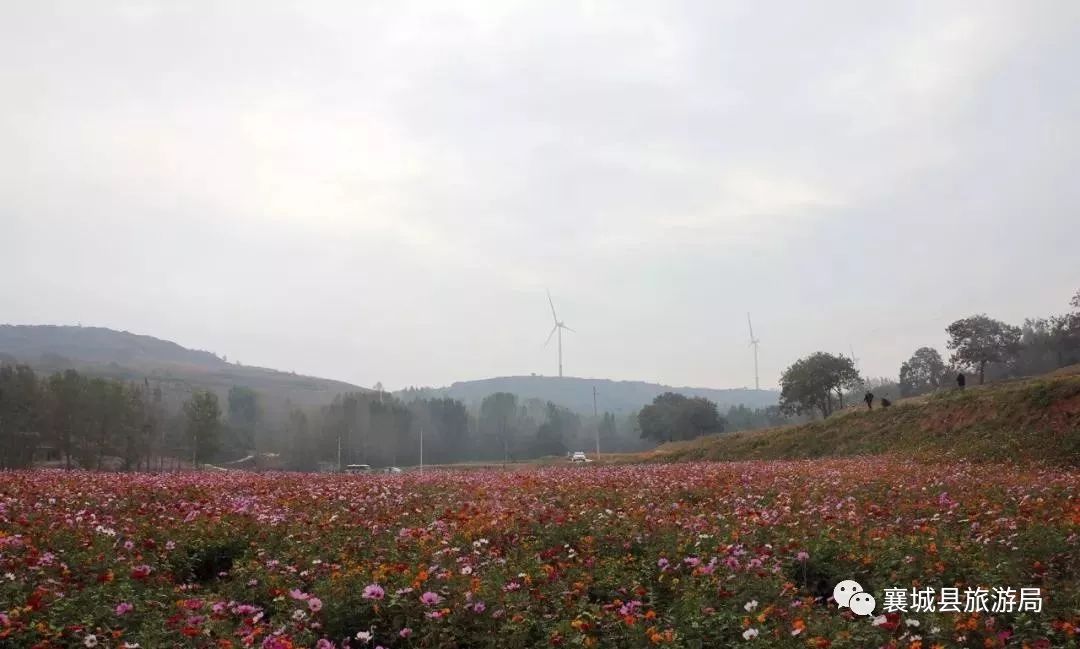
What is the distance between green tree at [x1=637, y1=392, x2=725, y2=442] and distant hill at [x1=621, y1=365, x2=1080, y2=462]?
157ft

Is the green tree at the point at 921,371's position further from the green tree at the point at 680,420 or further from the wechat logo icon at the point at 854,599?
the wechat logo icon at the point at 854,599

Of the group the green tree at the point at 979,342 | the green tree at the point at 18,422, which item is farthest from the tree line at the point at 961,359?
Answer: the green tree at the point at 18,422

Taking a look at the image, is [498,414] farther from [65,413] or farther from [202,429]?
[65,413]

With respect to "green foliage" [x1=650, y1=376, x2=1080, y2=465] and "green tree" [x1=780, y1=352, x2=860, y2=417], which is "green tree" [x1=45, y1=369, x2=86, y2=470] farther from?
"green tree" [x1=780, y1=352, x2=860, y2=417]

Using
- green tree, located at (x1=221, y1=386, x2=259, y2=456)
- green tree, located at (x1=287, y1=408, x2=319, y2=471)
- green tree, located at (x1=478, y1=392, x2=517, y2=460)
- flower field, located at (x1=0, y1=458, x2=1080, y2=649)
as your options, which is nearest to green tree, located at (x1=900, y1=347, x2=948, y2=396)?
green tree, located at (x1=478, y1=392, x2=517, y2=460)

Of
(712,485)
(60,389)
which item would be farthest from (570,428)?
(712,485)

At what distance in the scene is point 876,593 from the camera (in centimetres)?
755

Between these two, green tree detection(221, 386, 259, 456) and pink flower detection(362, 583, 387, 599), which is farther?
green tree detection(221, 386, 259, 456)

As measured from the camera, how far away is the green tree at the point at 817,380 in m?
75.8

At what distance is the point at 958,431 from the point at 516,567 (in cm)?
3248

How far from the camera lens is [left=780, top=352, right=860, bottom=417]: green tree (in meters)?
75.8

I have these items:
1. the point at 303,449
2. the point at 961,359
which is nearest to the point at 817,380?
the point at 961,359

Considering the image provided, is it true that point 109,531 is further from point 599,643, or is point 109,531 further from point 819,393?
point 819,393

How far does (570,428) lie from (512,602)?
14286cm
